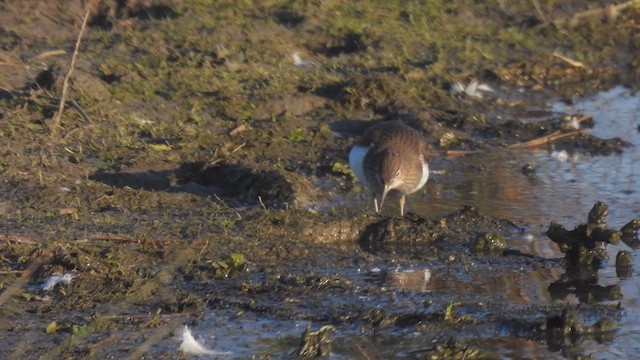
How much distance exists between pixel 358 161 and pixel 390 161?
28cm

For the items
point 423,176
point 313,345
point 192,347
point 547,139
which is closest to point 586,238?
point 423,176

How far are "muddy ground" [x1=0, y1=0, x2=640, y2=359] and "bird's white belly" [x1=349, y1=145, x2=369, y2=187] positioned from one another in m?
0.22

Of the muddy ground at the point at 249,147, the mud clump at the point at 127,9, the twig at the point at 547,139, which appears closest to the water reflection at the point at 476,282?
the muddy ground at the point at 249,147

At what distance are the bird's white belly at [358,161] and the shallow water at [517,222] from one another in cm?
26

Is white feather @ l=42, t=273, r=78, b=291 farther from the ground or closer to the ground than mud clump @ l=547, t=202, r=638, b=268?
closer to the ground

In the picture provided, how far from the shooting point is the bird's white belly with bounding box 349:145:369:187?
8102 mm

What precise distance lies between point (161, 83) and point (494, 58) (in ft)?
10.6

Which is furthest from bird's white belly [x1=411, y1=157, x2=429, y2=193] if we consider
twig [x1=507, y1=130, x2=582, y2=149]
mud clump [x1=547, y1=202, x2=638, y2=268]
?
twig [x1=507, y1=130, x2=582, y2=149]

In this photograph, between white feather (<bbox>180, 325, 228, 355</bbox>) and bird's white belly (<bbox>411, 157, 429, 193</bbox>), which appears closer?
white feather (<bbox>180, 325, 228, 355</bbox>)

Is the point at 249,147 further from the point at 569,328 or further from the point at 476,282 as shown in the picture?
the point at 569,328

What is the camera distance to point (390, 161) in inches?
313

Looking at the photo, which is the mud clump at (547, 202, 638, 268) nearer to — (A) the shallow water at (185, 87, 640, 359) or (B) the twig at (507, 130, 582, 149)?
(A) the shallow water at (185, 87, 640, 359)

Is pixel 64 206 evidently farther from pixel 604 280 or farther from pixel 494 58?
pixel 494 58

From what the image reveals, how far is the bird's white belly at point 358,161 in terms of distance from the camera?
26.6 feet
